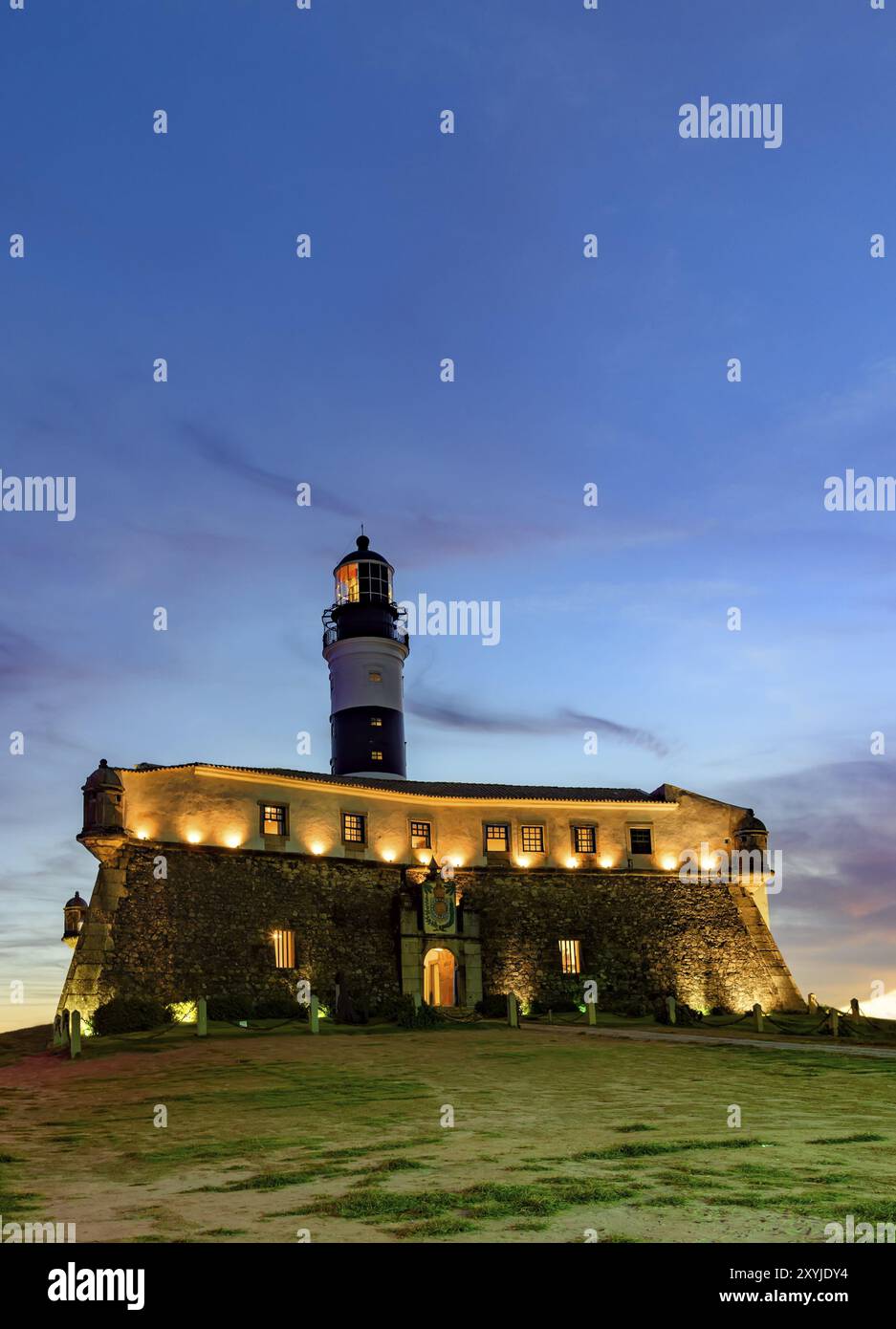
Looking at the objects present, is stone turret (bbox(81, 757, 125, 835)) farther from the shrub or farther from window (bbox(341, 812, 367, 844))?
the shrub

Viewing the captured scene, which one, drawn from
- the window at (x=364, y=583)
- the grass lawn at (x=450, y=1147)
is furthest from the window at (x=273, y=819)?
the grass lawn at (x=450, y=1147)

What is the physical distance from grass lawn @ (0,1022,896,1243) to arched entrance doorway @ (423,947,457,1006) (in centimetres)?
1920

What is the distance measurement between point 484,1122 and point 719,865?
120 feet

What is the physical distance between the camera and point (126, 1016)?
107 feet

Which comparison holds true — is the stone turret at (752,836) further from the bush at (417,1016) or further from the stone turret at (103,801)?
the stone turret at (103,801)

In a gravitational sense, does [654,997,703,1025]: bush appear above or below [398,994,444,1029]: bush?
below

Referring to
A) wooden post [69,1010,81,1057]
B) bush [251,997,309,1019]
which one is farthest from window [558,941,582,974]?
wooden post [69,1010,81,1057]

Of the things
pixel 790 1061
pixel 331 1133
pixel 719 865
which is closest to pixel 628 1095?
pixel 331 1133

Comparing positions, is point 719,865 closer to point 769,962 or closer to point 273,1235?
point 769,962

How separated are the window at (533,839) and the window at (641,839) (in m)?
4.29

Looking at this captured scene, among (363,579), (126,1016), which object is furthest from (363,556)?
(126,1016)

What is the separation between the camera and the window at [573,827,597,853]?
157 feet

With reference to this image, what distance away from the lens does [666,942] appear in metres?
46.1

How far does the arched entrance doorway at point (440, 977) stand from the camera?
43250 millimetres
